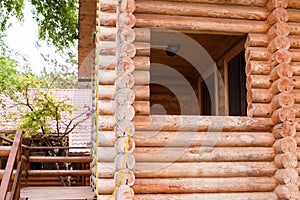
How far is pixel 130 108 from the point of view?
448 centimetres

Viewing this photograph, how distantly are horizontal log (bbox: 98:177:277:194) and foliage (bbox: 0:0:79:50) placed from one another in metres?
8.10

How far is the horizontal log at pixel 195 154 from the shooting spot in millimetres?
4570

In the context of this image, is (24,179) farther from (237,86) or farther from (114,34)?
(237,86)

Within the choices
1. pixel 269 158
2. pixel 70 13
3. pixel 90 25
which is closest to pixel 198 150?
pixel 269 158

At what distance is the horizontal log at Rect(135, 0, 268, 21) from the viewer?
Result: 488cm

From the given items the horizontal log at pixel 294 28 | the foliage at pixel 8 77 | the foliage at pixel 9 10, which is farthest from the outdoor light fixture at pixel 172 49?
Result: the foliage at pixel 9 10

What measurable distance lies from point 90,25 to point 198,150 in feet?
15.2

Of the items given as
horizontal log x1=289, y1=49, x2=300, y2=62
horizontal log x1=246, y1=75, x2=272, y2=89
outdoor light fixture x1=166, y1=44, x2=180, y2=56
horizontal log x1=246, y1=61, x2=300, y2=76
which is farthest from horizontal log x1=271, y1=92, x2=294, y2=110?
outdoor light fixture x1=166, y1=44, x2=180, y2=56

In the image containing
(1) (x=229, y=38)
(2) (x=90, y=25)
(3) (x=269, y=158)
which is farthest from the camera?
(2) (x=90, y=25)

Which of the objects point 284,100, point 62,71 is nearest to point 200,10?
point 284,100

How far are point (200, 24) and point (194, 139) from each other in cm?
148

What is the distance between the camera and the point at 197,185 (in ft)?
15.1

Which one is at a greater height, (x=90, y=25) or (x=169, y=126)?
(x=90, y=25)

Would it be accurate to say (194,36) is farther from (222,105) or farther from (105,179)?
(105,179)
